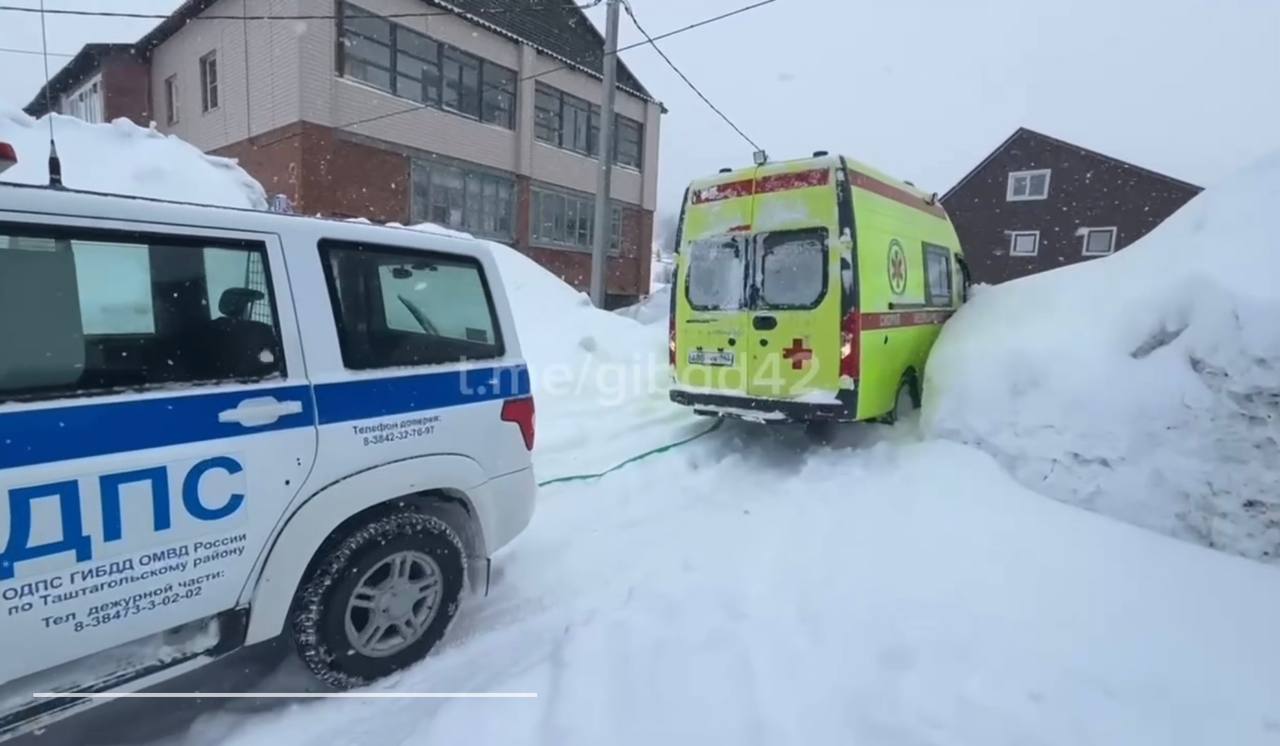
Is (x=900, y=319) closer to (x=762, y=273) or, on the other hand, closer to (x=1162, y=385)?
(x=762, y=273)

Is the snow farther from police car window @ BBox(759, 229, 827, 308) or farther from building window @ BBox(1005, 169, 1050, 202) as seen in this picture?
building window @ BBox(1005, 169, 1050, 202)

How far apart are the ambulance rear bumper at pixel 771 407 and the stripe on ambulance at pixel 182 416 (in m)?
3.75

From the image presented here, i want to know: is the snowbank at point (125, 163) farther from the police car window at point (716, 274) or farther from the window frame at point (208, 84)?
the window frame at point (208, 84)

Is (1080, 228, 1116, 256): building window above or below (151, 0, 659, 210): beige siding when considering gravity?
below

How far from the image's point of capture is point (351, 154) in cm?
1677

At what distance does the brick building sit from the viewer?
53.3 feet

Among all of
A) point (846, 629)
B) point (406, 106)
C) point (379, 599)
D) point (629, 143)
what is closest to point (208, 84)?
point (406, 106)

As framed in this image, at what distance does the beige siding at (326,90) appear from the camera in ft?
52.0

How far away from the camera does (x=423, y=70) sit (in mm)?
18469

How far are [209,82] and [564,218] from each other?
11482mm

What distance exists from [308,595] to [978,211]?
3440cm

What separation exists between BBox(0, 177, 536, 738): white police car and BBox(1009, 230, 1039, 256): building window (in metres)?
32.6

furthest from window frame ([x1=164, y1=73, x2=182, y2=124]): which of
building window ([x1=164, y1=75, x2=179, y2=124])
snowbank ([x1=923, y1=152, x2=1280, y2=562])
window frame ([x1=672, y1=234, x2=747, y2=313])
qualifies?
snowbank ([x1=923, y1=152, x2=1280, y2=562])

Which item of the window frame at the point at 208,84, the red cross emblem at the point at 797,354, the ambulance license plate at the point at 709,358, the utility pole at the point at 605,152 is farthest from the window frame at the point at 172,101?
the red cross emblem at the point at 797,354
